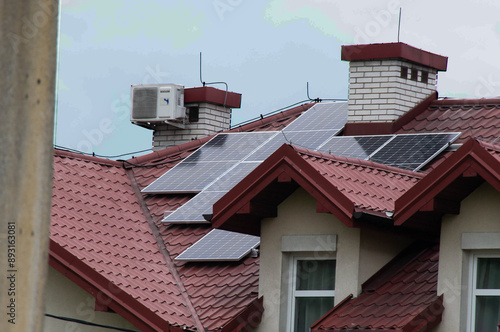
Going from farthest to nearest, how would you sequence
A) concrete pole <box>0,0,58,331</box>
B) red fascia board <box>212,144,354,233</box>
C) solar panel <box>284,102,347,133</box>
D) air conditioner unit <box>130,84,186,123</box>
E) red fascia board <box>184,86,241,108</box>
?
red fascia board <box>184,86,241,108</box>, air conditioner unit <box>130,84,186,123</box>, solar panel <box>284,102,347,133</box>, red fascia board <box>212,144,354,233</box>, concrete pole <box>0,0,58,331</box>

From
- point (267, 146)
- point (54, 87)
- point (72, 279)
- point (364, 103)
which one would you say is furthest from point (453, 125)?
point (54, 87)

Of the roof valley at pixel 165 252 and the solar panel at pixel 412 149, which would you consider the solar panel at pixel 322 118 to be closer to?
the solar panel at pixel 412 149

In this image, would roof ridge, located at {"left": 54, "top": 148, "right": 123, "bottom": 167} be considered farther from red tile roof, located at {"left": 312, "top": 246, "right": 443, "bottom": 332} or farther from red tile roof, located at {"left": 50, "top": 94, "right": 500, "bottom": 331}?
red tile roof, located at {"left": 312, "top": 246, "right": 443, "bottom": 332}

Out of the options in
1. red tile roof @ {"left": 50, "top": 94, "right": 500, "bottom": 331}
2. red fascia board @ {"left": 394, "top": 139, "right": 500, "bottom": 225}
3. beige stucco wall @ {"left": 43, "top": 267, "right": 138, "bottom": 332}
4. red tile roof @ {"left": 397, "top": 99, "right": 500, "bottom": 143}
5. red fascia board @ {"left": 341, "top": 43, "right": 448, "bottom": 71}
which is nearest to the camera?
red fascia board @ {"left": 394, "top": 139, "right": 500, "bottom": 225}

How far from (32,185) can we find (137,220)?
12.8 m

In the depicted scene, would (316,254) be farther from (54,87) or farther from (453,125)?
(54,87)

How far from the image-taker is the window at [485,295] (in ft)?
36.9

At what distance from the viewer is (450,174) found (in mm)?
11328

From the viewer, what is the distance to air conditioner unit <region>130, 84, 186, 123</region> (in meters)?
22.2

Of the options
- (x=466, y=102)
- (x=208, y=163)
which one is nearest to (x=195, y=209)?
(x=208, y=163)

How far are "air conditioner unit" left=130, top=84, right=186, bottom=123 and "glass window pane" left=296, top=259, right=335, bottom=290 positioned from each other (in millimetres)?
9524

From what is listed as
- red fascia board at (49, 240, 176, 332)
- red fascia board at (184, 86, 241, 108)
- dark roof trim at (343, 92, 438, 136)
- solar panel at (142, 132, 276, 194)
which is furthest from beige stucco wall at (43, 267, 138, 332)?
red fascia board at (184, 86, 241, 108)

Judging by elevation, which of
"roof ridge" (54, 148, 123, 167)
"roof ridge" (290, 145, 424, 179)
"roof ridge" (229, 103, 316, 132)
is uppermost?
"roof ridge" (229, 103, 316, 132)

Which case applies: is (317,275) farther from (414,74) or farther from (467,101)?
(414,74)
